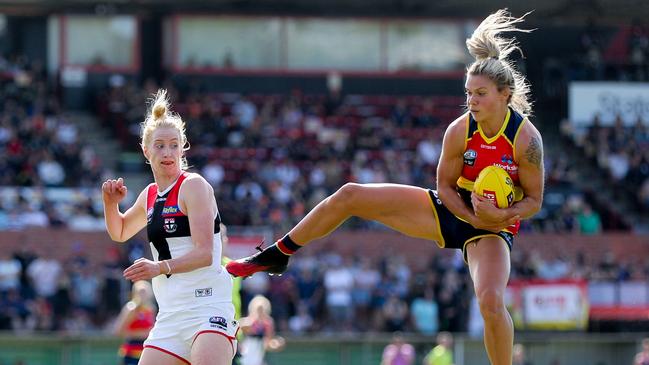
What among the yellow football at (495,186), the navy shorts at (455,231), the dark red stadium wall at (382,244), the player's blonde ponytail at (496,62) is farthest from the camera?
the dark red stadium wall at (382,244)

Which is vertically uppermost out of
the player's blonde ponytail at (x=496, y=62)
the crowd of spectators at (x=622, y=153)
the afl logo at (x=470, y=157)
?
the player's blonde ponytail at (x=496, y=62)

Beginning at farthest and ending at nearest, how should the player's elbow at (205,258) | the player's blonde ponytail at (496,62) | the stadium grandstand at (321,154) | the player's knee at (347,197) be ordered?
the stadium grandstand at (321,154) < the player's knee at (347,197) < the player's blonde ponytail at (496,62) < the player's elbow at (205,258)

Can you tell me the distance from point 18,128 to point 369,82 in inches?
413

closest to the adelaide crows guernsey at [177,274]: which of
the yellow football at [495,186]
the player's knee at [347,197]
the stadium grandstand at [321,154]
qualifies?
the player's knee at [347,197]

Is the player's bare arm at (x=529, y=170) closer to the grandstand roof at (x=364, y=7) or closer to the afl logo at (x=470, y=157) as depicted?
the afl logo at (x=470, y=157)

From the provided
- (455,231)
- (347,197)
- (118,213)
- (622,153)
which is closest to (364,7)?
(622,153)

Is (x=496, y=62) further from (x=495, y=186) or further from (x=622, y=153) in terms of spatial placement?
(x=622, y=153)

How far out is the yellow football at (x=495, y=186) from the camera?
25.5 ft

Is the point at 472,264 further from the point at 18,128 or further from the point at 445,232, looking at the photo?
the point at 18,128

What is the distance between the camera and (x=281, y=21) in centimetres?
3369

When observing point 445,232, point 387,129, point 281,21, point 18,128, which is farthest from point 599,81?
point 445,232

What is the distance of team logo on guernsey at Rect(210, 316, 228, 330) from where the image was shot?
7180mm

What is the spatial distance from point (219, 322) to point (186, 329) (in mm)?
186

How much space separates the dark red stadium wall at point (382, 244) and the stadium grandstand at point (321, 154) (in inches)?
1.5
